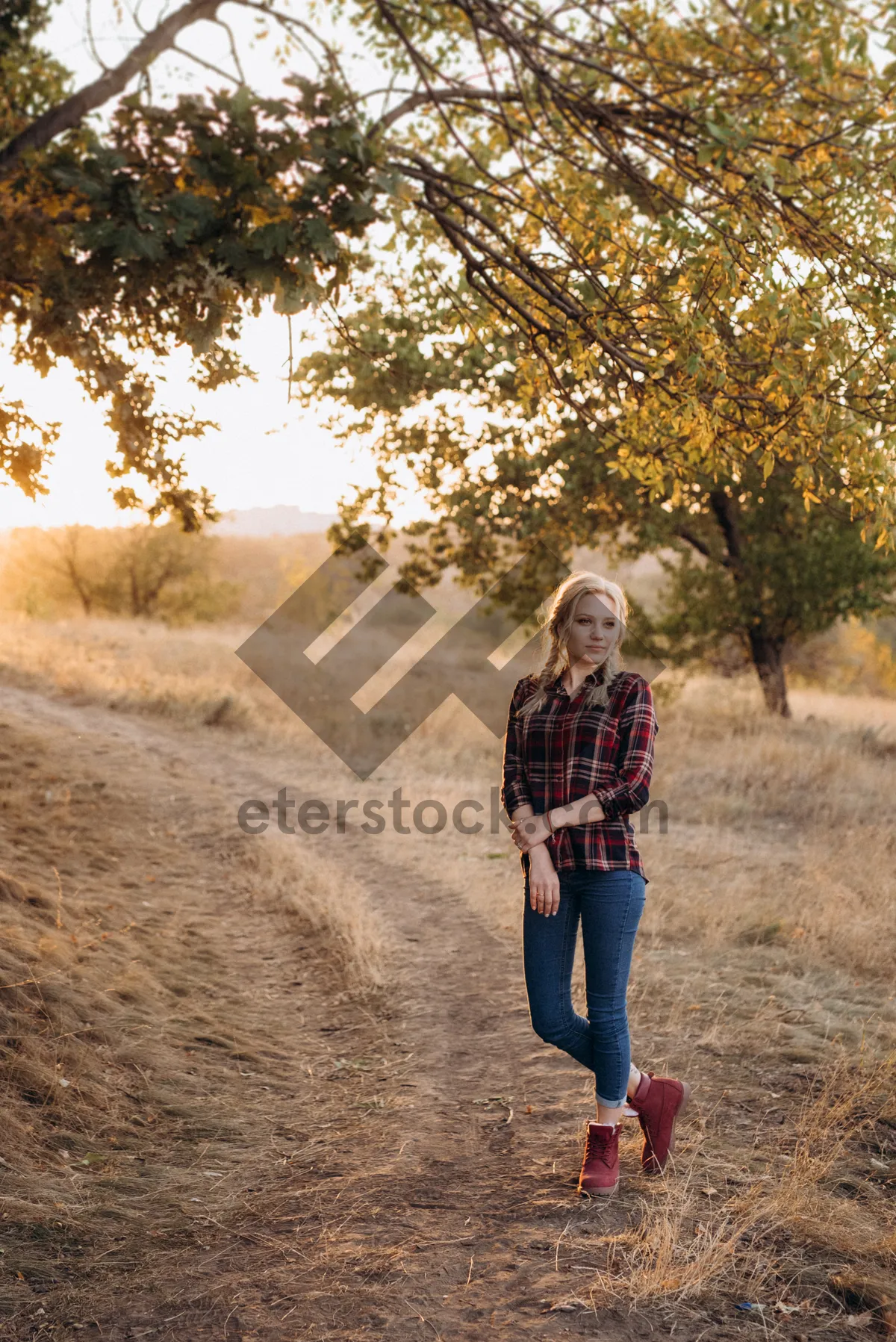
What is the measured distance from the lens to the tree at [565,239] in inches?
147

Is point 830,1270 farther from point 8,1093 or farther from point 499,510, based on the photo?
point 499,510

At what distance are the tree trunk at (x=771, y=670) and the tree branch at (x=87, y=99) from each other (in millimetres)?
13645

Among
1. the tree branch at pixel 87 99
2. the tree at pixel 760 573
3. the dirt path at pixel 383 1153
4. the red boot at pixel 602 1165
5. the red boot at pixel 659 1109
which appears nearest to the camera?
the dirt path at pixel 383 1153

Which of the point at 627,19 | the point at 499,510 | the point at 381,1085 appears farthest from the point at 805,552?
the point at 381,1085

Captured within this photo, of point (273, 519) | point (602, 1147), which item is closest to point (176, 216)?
point (602, 1147)

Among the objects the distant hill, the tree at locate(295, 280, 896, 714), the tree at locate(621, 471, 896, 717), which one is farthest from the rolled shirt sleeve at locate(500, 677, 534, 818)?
the distant hill

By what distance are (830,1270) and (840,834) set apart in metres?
7.56

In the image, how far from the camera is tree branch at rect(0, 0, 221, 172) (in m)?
4.75

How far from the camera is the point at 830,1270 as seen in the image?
288 centimetres

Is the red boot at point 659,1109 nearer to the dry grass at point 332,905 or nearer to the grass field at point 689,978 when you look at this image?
the grass field at point 689,978

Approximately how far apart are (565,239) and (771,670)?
13040mm

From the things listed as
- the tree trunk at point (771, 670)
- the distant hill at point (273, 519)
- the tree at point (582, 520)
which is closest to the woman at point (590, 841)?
the tree at point (582, 520)

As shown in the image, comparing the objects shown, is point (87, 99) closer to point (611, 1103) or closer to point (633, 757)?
point (633, 757)

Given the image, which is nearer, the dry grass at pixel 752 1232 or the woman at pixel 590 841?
the dry grass at pixel 752 1232
